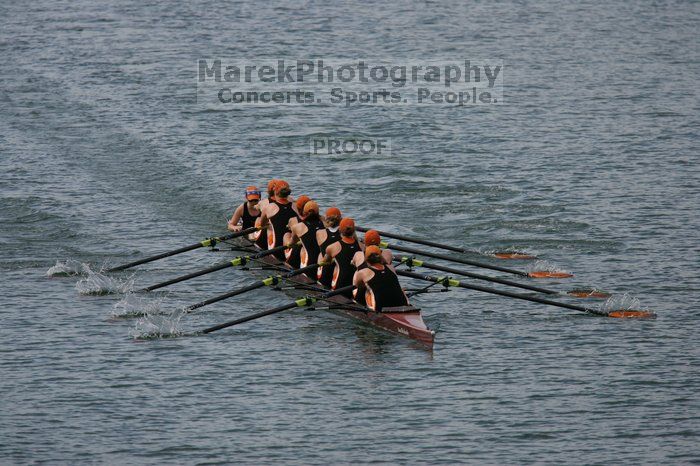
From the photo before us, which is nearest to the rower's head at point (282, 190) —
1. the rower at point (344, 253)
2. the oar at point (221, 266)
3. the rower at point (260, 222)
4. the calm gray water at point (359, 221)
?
the rower at point (260, 222)

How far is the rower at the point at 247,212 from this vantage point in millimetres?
38688

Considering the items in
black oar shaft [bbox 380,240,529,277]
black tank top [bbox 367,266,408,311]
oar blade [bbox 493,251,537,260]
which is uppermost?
black tank top [bbox 367,266,408,311]

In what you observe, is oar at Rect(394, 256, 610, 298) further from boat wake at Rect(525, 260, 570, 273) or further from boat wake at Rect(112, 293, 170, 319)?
boat wake at Rect(112, 293, 170, 319)

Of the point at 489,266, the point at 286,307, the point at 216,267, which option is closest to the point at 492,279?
the point at 489,266

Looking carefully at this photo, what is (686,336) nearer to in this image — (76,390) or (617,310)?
(617,310)

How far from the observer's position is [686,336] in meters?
32.8

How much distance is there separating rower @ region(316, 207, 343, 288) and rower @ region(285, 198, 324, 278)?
0.64m

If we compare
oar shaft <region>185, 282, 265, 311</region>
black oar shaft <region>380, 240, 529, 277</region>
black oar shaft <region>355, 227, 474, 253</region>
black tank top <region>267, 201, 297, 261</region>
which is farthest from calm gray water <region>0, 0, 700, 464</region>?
black tank top <region>267, 201, 297, 261</region>

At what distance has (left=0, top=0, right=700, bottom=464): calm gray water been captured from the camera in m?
28.0

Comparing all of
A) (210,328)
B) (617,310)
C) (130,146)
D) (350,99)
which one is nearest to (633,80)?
(350,99)

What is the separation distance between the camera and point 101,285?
36.2m

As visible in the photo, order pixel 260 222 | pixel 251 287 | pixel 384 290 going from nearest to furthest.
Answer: pixel 384 290 → pixel 251 287 → pixel 260 222

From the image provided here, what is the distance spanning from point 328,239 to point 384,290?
3.03 metres

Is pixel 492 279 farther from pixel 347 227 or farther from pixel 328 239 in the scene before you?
pixel 328 239
